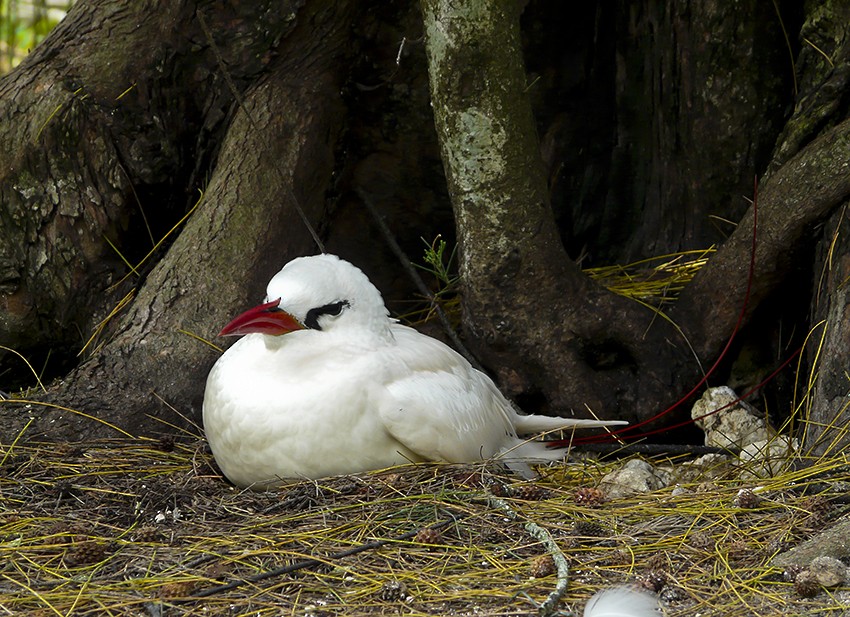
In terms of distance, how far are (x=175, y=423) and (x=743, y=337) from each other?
7.76ft

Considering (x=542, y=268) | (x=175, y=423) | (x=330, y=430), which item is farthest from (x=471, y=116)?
(x=175, y=423)

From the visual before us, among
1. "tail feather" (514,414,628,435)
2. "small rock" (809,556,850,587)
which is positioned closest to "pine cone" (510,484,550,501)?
"tail feather" (514,414,628,435)

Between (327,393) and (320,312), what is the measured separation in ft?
1.04

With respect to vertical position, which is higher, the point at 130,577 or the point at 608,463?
the point at 130,577

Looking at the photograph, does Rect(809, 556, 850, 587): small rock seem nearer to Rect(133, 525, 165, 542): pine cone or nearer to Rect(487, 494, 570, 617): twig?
Rect(487, 494, 570, 617): twig

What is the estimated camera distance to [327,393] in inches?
156

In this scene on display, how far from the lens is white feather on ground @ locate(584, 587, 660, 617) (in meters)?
2.96

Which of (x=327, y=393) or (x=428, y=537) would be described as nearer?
(x=428, y=537)

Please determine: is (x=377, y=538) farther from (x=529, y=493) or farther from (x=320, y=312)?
(x=320, y=312)

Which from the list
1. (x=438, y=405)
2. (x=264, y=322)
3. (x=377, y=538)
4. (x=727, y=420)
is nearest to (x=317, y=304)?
(x=264, y=322)

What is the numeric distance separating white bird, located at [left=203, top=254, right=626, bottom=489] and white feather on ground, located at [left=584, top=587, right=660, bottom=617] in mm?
1128

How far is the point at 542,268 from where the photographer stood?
4.68 m

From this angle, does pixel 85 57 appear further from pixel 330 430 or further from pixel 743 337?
pixel 743 337

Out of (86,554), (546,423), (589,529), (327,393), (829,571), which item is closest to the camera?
(829,571)
